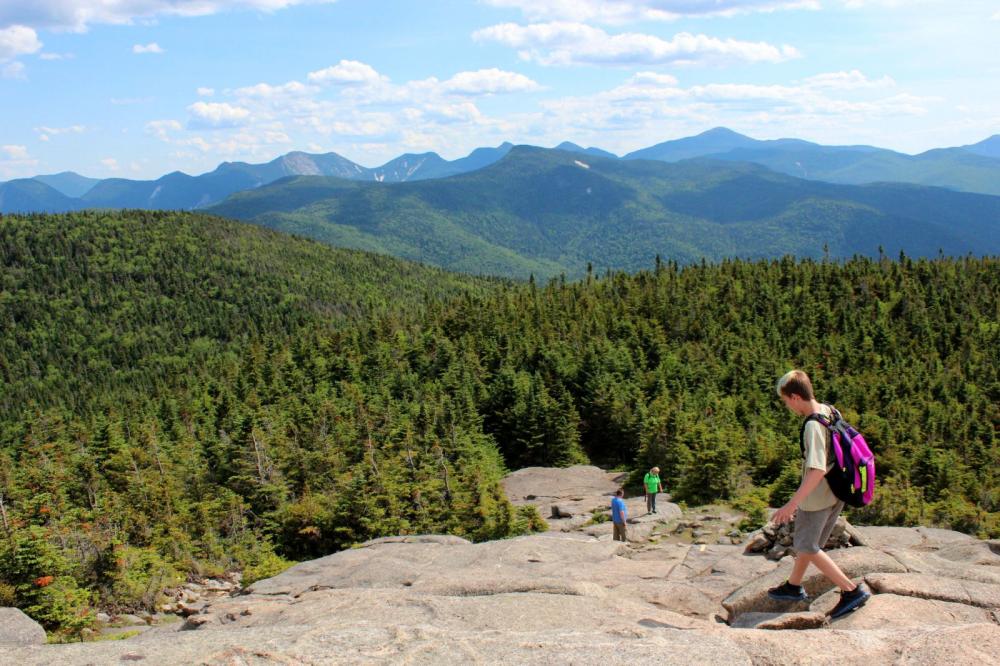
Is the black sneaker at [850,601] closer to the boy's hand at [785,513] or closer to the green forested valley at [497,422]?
the boy's hand at [785,513]

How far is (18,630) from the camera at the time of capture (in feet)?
47.2

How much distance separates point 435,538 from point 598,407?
5908 centimetres

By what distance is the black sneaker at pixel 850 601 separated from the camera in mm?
10297

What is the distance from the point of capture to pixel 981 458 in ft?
236

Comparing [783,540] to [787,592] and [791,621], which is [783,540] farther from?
[791,621]

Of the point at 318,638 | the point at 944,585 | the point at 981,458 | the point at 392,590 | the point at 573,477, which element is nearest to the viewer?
the point at 318,638

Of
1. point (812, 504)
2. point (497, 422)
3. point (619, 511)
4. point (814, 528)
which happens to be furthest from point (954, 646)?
point (497, 422)

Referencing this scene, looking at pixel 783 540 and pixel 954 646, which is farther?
pixel 783 540

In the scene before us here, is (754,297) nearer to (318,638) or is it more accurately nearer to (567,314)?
(567,314)

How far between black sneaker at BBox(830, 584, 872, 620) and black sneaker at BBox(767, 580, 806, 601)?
2.04 ft

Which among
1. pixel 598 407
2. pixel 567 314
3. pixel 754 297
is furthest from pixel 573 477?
pixel 754 297

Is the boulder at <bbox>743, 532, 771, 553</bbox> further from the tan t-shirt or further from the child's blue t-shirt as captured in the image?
the tan t-shirt

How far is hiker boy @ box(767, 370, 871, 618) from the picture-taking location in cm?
953

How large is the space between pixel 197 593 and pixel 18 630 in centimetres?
1627
